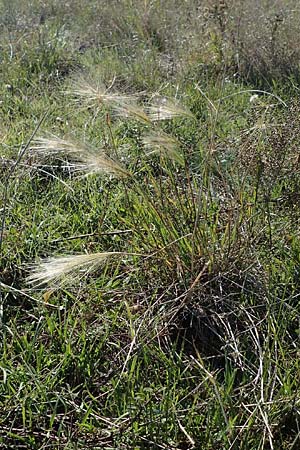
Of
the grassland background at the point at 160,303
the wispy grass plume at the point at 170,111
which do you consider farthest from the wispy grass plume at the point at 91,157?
the wispy grass plume at the point at 170,111

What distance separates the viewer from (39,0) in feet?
17.1

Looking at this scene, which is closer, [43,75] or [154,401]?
[154,401]

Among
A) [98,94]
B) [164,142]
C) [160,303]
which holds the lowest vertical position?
[160,303]

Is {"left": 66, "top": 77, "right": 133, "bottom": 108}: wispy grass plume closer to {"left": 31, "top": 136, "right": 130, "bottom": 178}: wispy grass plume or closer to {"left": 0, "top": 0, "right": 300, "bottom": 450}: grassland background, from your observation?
{"left": 0, "top": 0, "right": 300, "bottom": 450}: grassland background

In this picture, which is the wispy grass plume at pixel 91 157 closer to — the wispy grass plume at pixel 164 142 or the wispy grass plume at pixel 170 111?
the wispy grass plume at pixel 164 142

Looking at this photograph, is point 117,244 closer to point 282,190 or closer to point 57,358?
point 57,358

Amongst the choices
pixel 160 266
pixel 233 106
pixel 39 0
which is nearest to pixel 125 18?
pixel 39 0

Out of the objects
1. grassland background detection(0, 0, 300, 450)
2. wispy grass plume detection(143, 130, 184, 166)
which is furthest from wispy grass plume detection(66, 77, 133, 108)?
wispy grass plume detection(143, 130, 184, 166)

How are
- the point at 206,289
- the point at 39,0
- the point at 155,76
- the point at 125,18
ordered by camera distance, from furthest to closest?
the point at 39,0 < the point at 125,18 < the point at 155,76 < the point at 206,289

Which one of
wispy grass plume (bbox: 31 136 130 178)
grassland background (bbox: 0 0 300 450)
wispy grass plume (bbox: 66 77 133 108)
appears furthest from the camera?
wispy grass plume (bbox: 66 77 133 108)

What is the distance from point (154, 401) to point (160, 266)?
0.49 metres

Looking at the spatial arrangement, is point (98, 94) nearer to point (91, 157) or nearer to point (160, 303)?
point (91, 157)

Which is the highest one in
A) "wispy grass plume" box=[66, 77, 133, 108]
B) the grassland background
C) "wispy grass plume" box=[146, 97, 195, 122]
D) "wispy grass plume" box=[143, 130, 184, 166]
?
"wispy grass plume" box=[66, 77, 133, 108]

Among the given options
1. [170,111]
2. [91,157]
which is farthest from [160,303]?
[170,111]
